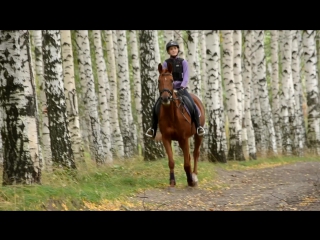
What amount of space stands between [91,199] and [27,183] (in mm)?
1098

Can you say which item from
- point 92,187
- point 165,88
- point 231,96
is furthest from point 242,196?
point 231,96

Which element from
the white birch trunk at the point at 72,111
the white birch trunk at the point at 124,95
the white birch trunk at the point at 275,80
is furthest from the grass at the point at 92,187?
the white birch trunk at the point at 275,80

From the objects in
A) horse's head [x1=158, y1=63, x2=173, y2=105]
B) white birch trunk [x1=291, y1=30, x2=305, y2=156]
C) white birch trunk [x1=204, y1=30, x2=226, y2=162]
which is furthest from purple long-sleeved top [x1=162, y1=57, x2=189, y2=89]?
white birch trunk [x1=291, y1=30, x2=305, y2=156]

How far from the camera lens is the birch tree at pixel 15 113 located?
25.2ft

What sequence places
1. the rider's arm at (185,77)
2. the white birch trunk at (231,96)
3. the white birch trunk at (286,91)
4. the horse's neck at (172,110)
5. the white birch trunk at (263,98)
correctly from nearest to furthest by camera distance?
the horse's neck at (172,110) < the rider's arm at (185,77) < the white birch trunk at (231,96) < the white birch trunk at (263,98) < the white birch trunk at (286,91)

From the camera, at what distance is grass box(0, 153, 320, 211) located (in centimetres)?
680

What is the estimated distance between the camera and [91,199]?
25.5 feet

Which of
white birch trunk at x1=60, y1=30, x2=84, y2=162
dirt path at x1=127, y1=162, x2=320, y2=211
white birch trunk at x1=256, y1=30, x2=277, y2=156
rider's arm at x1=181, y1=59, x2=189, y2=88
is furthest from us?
white birch trunk at x1=256, y1=30, x2=277, y2=156

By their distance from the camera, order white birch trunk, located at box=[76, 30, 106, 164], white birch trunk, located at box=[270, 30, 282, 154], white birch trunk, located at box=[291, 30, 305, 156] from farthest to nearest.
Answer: white birch trunk, located at box=[270, 30, 282, 154], white birch trunk, located at box=[291, 30, 305, 156], white birch trunk, located at box=[76, 30, 106, 164]

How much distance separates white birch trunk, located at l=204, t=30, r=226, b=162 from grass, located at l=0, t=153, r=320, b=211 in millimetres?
605

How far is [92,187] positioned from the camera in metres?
9.18

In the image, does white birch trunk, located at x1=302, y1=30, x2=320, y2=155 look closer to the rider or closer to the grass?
the grass

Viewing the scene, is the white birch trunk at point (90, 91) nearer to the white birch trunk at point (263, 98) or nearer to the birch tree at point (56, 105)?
the birch tree at point (56, 105)

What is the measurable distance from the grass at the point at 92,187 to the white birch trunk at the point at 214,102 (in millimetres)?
605
